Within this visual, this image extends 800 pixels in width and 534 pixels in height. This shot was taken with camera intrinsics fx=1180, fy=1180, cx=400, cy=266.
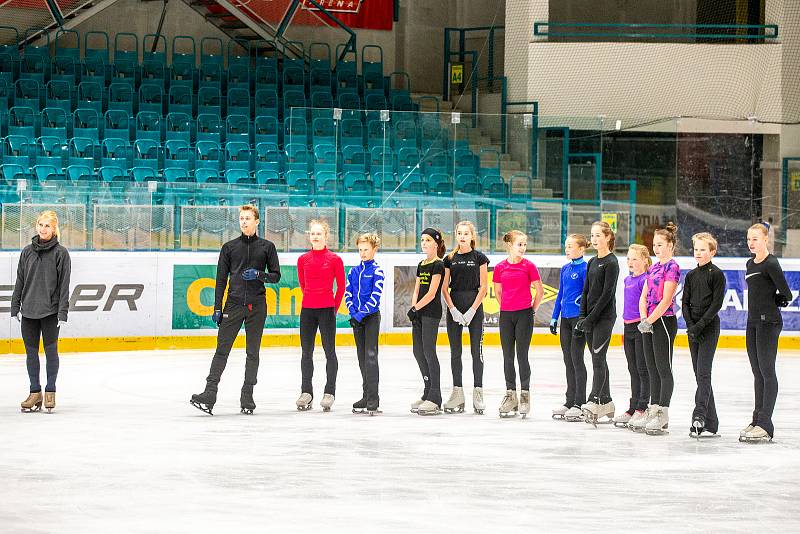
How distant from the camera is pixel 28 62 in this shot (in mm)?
21109

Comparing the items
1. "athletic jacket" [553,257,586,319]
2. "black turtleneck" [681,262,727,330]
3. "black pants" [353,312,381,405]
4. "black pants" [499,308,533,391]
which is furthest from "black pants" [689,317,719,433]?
"black pants" [353,312,381,405]

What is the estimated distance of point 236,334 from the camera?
10.1 meters

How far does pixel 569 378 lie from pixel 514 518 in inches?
158

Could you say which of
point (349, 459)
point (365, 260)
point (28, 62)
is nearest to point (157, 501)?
point (349, 459)

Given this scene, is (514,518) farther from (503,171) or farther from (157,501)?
(503,171)

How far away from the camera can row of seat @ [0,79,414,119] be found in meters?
20.3

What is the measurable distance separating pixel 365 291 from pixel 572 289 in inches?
70.6

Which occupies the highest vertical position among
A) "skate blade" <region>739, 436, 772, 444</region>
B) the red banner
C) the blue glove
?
the red banner

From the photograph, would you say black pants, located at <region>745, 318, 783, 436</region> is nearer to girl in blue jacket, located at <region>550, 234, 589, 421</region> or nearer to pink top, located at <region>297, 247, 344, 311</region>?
girl in blue jacket, located at <region>550, 234, 589, 421</region>

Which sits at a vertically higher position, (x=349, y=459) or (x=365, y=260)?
(x=365, y=260)

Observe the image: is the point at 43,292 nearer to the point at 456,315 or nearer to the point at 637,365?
the point at 456,315

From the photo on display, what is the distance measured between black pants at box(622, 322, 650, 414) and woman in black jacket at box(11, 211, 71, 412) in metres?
4.70

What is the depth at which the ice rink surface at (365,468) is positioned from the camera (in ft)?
20.7

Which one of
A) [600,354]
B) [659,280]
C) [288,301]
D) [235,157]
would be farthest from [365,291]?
[235,157]
